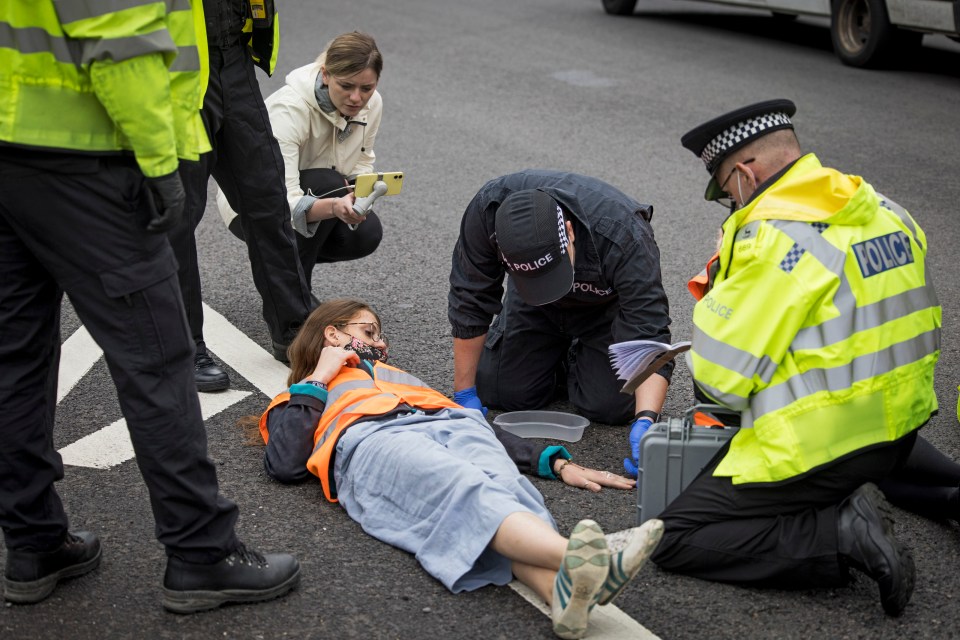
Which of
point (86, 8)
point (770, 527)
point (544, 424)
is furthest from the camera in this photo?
point (544, 424)

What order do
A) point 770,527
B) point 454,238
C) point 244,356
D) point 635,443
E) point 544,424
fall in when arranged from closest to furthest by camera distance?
point 770,527, point 635,443, point 544,424, point 244,356, point 454,238

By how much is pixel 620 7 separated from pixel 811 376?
11.0m

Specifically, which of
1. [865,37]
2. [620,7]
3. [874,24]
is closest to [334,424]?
A: [874,24]

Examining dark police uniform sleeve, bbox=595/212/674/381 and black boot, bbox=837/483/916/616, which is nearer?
black boot, bbox=837/483/916/616

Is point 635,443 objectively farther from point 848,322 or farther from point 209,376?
point 209,376

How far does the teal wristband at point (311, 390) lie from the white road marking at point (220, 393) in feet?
1.77

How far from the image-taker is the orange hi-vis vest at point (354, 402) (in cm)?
390

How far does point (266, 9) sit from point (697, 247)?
2.90 m

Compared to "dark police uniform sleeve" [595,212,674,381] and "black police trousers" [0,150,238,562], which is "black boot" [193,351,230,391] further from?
"dark police uniform sleeve" [595,212,674,381]

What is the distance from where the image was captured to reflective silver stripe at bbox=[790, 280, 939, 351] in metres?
3.19

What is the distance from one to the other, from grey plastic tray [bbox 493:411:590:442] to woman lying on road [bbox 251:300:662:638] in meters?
0.35

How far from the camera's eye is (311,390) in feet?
13.4

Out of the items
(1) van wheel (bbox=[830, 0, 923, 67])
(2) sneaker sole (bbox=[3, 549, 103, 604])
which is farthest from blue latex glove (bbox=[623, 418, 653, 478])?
(1) van wheel (bbox=[830, 0, 923, 67])

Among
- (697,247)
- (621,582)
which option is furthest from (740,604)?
(697,247)
